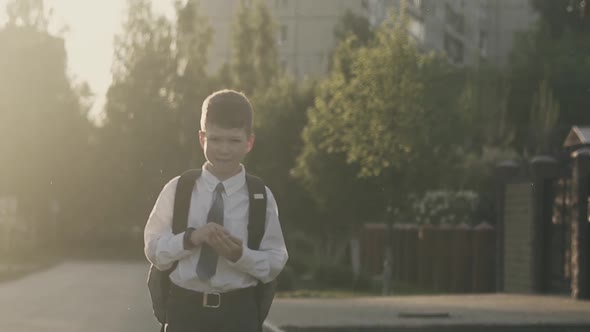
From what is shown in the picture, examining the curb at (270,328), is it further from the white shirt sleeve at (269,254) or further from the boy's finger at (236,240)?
the boy's finger at (236,240)

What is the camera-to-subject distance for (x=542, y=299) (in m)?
21.0

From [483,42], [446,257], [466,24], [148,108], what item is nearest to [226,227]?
[446,257]

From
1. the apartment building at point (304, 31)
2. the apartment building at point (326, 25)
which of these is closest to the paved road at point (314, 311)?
the apartment building at point (326, 25)

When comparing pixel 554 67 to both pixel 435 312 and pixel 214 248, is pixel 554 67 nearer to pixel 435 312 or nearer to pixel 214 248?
pixel 435 312

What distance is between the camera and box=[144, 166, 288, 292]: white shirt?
5.19 metres

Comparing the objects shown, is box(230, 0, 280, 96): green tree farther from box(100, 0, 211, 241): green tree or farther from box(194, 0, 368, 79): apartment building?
box(194, 0, 368, 79): apartment building

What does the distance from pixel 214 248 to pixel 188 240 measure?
0.33 ft

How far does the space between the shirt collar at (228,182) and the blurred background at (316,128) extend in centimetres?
1708

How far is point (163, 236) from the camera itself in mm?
5191

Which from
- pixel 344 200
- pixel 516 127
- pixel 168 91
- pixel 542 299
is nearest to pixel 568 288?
pixel 542 299

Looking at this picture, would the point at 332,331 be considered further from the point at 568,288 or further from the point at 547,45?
the point at 547,45

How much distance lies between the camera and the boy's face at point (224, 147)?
5.16 metres

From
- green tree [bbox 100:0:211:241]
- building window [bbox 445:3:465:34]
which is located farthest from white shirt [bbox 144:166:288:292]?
building window [bbox 445:3:465:34]

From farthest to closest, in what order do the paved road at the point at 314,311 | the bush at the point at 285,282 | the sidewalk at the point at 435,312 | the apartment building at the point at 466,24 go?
the apartment building at the point at 466,24 < the bush at the point at 285,282 < the paved road at the point at 314,311 < the sidewalk at the point at 435,312
